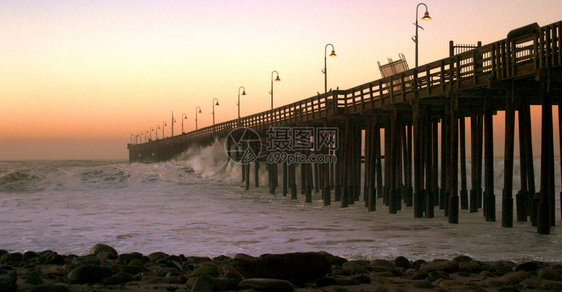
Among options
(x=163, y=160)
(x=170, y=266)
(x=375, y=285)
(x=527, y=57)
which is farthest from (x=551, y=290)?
(x=163, y=160)

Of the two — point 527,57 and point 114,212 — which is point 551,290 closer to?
point 527,57

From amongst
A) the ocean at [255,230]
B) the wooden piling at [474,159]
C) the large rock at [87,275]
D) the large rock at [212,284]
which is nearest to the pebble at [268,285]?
the large rock at [212,284]

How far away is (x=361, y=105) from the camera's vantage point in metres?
23.9

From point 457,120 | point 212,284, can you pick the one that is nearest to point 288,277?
point 212,284

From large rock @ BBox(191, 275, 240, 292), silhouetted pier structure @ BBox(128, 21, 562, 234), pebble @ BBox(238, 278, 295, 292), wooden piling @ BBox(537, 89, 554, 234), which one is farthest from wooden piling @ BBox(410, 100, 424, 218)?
large rock @ BBox(191, 275, 240, 292)

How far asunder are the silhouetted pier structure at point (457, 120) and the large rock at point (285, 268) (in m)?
8.87

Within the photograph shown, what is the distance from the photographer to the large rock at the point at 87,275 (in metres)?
7.48

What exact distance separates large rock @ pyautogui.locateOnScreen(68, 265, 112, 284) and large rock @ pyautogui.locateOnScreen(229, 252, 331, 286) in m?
1.58

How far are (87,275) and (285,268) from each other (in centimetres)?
232

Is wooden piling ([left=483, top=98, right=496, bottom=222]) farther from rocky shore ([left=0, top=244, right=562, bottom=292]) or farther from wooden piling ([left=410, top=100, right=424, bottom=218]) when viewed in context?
rocky shore ([left=0, top=244, right=562, bottom=292])

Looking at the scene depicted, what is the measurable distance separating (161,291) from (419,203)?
47.2ft

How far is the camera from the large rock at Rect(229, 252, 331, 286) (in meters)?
7.35

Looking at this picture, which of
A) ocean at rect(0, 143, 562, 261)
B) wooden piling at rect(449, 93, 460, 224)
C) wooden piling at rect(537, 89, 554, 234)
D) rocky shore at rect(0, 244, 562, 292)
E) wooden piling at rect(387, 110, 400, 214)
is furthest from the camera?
wooden piling at rect(387, 110, 400, 214)

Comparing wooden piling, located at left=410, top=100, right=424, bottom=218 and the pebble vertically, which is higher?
wooden piling, located at left=410, top=100, right=424, bottom=218
